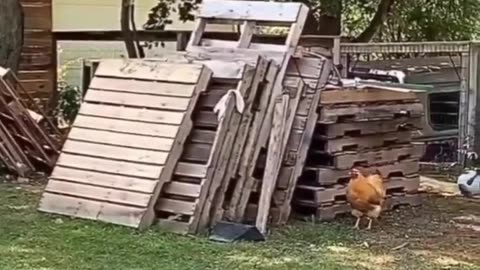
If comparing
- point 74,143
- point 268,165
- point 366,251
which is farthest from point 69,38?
point 366,251

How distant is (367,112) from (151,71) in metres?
1.50

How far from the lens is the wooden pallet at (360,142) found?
6.19 metres

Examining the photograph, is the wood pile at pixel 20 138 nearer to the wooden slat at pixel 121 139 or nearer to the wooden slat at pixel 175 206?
the wooden slat at pixel 121 139

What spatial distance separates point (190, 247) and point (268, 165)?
84 cm

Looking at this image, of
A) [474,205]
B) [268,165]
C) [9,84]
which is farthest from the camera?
[9,84]

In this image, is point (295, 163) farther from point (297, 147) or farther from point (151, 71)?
point (151, 71)

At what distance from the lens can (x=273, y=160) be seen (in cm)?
569

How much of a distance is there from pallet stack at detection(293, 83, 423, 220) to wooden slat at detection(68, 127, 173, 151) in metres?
1.05

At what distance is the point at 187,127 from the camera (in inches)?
224

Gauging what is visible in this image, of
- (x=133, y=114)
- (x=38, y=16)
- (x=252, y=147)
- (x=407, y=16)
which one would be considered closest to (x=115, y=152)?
(x=133, y=114)

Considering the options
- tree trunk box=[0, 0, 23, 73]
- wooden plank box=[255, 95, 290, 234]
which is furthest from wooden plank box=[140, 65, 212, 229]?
tree trunk box=[0, 0, 23, 73]

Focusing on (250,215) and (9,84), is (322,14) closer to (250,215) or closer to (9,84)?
(9,84)

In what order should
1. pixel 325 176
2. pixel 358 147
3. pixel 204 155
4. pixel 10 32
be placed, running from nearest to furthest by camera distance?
pixel 204 155, pixel 325 176, pixel 358 147, pixel 10 32

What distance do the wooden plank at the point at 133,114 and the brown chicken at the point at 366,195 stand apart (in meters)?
1.16
